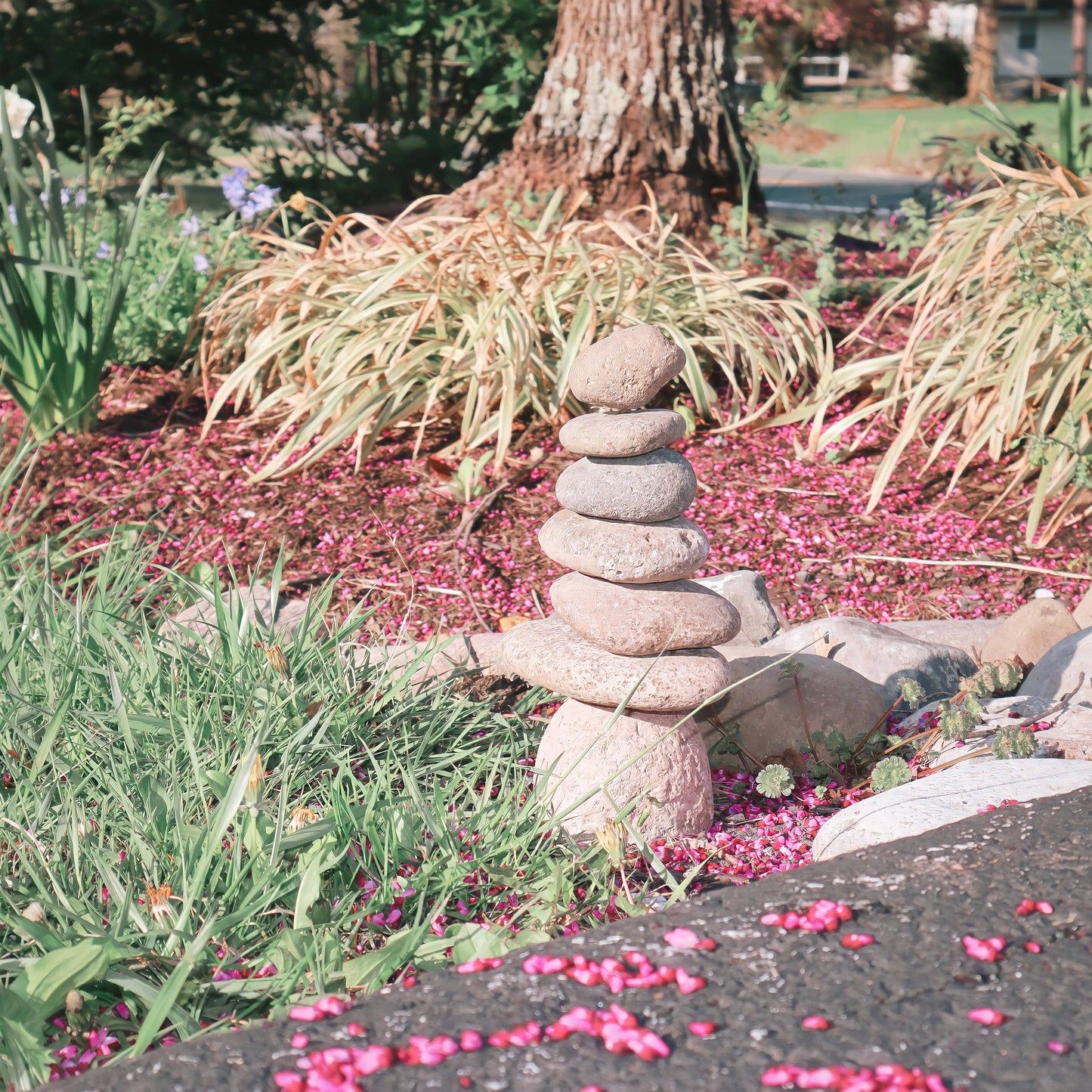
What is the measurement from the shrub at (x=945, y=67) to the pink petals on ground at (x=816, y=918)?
32.4 m

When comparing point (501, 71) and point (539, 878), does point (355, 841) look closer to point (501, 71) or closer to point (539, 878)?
point (539, 878)

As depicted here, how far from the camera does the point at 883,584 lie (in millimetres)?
3494

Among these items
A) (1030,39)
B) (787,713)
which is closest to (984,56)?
(1030,39)

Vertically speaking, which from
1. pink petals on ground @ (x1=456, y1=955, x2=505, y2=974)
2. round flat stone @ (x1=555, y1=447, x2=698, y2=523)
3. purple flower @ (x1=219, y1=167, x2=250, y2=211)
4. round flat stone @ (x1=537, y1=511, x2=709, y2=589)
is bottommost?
pink petals on ground @ (x1=456, y1=955, x2=505, y2=974)

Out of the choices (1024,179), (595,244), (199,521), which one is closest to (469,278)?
(595,244)

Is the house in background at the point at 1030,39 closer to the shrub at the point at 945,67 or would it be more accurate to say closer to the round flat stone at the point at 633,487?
the shrub at the point at 945,67

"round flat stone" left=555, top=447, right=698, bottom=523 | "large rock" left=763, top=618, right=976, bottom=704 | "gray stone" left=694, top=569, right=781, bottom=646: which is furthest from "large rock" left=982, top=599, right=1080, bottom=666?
"round flat stone" left=555, top=447, right=698, bottom=523

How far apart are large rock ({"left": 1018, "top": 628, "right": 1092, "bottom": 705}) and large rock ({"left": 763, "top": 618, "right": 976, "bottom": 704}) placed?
186 millimetres

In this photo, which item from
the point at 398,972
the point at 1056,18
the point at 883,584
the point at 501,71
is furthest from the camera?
the point at 1056,18

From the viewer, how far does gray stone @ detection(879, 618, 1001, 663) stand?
3178 mm

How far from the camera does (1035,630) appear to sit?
2959 millimetres

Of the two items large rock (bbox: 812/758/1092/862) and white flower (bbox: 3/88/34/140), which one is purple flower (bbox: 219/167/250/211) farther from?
large rock (bbox: 812/758/1092/862)

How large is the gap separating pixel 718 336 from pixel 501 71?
3.01 m

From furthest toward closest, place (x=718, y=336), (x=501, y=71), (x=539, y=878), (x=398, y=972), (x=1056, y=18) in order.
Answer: (x=1056, y=18) < (x=501, y=71) < (x=718, y=336) < (x=539, y=878) < (x=398, y=972)
